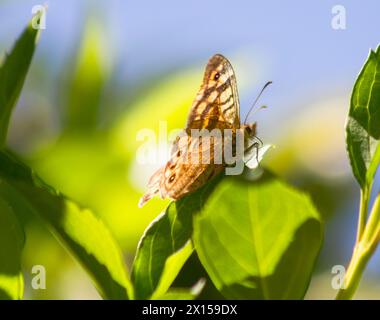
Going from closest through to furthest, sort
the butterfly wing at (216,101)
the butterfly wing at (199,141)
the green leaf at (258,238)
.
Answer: the green leaf at (258,238), the butterfly wing at (199,141), the butterfly wing at (216,101)

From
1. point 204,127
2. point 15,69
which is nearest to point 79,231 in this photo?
point 15,69

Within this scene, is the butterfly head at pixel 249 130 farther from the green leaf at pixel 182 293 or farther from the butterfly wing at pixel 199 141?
the green leaf at pixel 182 293

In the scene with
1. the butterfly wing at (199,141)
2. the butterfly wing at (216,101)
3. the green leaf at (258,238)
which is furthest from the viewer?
the butterfly wing at (216,101)

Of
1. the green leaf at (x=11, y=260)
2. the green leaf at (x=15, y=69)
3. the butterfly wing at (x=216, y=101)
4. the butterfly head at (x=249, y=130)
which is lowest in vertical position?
the green leaf at (x=11, y=260)

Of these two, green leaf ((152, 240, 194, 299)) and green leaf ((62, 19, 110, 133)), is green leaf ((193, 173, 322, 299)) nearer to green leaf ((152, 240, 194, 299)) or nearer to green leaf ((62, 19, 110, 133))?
green leaf ((152, 240, 194, 299))

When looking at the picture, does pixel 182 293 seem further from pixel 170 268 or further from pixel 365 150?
pixel 365 150

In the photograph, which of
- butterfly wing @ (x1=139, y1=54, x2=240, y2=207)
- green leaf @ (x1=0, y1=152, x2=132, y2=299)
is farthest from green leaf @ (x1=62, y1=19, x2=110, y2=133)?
green leaf @ (x1=0, y1=152, x2=132, y2=299)

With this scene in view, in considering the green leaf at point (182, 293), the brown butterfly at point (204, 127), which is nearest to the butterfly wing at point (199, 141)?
the brown butterfly at point (204, 127)
